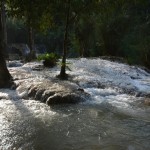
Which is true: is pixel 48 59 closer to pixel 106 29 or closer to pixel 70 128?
pixel 106 29

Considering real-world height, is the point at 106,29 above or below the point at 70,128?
above

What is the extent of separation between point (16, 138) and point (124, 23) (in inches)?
663

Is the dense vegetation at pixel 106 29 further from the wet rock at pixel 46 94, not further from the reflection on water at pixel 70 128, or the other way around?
the reflection on water at pixel 70 128

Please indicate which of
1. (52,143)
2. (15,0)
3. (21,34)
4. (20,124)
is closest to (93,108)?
(20,124)

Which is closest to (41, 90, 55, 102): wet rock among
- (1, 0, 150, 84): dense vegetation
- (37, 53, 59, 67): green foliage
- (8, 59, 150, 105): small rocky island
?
(8, 59, 150, 105): small rocky island

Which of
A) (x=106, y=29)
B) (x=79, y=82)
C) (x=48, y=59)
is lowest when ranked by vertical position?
(x=79, y=82)

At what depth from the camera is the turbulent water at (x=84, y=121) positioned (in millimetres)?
6633

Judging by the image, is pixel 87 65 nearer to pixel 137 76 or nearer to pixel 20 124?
pixel 137 76

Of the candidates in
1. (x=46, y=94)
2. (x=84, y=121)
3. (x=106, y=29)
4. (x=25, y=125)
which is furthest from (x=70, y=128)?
(x=106, y=29)

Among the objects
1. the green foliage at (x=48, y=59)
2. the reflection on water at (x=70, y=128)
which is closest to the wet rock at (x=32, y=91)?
the reflection on water at (x=70, y=128)

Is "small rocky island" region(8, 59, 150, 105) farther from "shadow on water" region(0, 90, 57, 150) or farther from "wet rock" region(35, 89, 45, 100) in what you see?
"shadow on water" region(0, 90, 57, 150)

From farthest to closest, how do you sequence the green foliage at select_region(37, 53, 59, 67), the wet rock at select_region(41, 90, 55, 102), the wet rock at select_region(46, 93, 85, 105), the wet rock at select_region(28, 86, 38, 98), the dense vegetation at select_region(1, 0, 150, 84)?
the green foliage at select_region(37, 53, 59, 67) < the dense vegetation at select_region(1, 0, 150, 84) < the wet rock at select_region(28, 86, 38, 98) < the wet rock at select_region(41, 90, 55, 102) < the wet rock at select_region(46, 93, 85, 105)

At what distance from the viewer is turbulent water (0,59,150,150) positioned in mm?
6633

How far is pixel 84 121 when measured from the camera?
8195mm
